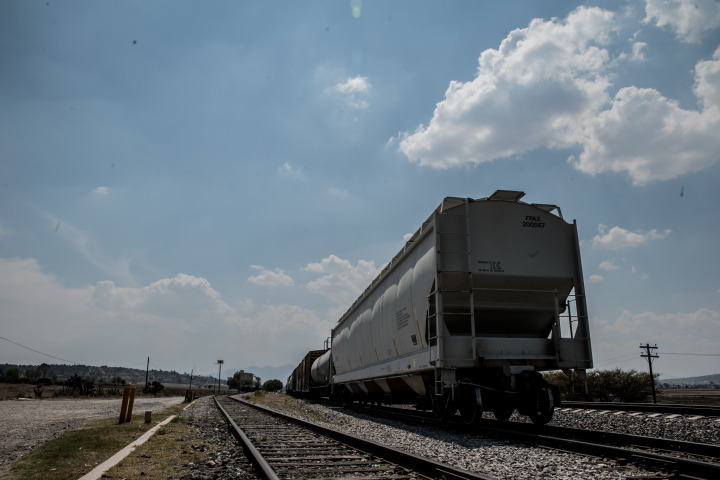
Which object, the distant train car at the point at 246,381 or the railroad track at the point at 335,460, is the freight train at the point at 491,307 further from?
the distant train car at the point at 246,381

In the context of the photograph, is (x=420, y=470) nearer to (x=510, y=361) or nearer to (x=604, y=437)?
(x=604, y=437)

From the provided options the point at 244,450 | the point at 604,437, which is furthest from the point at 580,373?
the point at 244,450

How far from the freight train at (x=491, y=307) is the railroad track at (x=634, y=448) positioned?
23.9 inches

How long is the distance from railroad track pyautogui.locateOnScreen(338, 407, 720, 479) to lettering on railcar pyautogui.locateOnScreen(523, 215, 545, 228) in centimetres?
453

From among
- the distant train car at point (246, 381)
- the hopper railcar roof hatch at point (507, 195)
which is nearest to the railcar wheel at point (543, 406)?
the hopper railcar roof hatch at point (507, 195)

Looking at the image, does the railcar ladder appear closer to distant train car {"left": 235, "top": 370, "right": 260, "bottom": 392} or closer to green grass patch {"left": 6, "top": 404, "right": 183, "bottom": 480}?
green grass patch {"left": 6, "top": 404, "right": 183, "bottom": 480}

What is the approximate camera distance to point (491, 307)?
10.8 metres

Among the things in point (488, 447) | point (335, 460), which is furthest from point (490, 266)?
point (335, 460)

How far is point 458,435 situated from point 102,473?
6390 mm

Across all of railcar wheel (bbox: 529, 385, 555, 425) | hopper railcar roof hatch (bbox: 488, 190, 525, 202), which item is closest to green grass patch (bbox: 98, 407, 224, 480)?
railcar wheel (bbox: 529, 385, 555, 425)

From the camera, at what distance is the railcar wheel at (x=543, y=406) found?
9.61 meters

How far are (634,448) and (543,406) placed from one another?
2.44 meters

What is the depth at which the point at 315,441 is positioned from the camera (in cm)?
858

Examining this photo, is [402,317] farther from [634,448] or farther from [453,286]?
[634,448]
